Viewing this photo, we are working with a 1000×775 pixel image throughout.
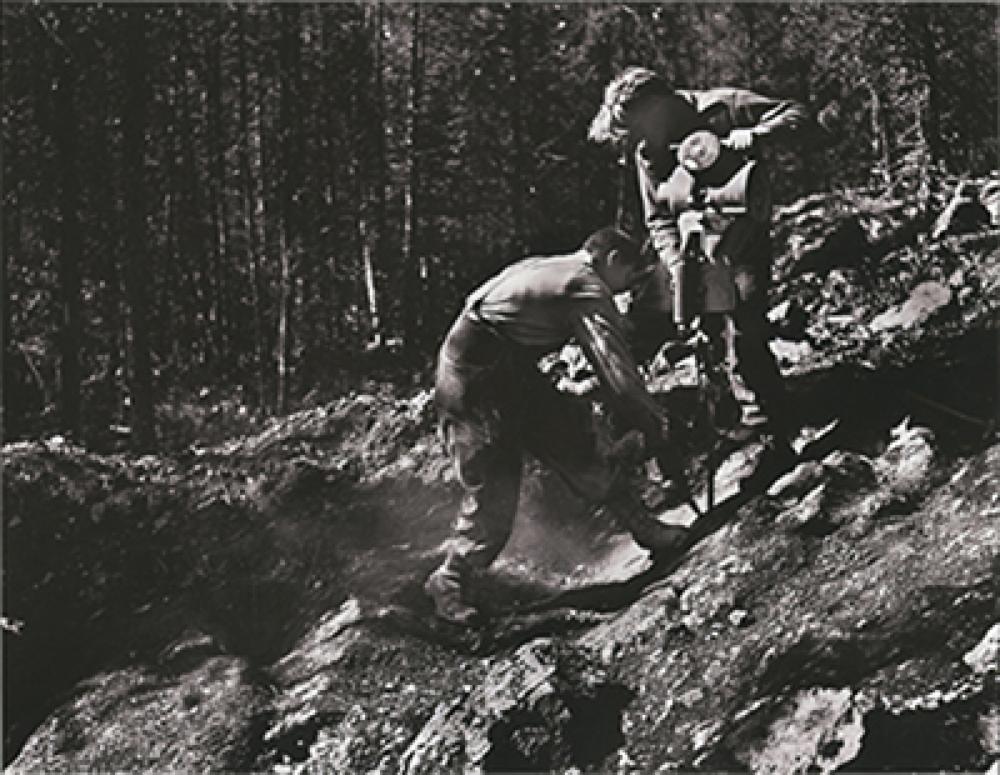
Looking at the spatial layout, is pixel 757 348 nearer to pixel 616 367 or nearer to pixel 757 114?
pixel 616 367

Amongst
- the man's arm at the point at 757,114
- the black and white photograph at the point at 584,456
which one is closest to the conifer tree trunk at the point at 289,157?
the black and white photograph at the point at 584,456

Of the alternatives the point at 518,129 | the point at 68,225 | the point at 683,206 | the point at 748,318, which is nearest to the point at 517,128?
the point at 518,129

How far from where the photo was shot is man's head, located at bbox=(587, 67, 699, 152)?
16.6 ft

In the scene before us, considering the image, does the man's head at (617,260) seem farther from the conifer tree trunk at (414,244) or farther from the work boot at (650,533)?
the conifer tree trunk at (414,244)

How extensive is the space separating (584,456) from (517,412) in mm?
258

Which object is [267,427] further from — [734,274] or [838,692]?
[838,692]

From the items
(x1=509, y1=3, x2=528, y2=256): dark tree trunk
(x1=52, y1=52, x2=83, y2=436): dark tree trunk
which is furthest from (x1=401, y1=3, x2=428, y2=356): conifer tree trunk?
(x1=52, y1=52, x2=83, y2=436): dark tree trunk

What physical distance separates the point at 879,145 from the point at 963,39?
0.85m

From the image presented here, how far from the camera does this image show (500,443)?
16.5ft

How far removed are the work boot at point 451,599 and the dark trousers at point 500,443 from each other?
1.5 inches

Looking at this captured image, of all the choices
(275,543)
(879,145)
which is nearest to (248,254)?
(879,145)

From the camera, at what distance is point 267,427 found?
8.57 meters

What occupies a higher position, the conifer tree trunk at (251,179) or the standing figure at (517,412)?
the conifer tree trunk at (251,179)

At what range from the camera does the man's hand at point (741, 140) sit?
4926 millimetres
